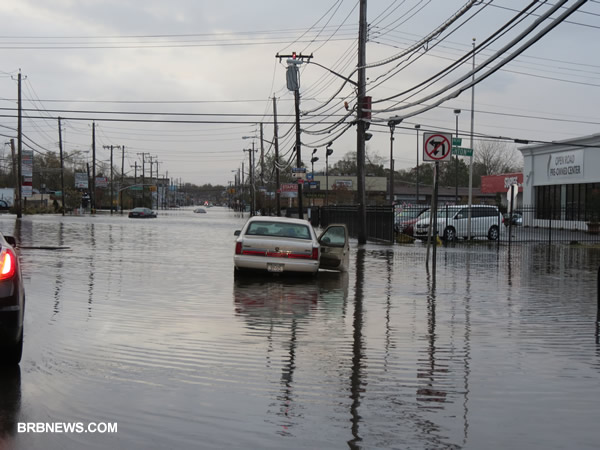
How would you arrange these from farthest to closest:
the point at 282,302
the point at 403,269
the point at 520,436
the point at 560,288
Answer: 1. the point at 403,269
2. the point at 560,288
3. the point at 282,302
4. the point at 520,436

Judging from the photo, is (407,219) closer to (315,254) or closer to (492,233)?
(492,233)

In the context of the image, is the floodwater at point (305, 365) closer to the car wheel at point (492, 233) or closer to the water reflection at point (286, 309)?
the water reflection at point (286, 309)

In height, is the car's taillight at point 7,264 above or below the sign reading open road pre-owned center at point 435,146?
below

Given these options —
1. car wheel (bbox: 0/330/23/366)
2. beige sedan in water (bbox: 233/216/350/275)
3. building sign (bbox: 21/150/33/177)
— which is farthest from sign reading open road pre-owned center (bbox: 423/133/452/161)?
building sign (bbox: 21/150/33/177)

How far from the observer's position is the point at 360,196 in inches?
1337

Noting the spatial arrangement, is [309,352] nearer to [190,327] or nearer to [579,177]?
[190,327]

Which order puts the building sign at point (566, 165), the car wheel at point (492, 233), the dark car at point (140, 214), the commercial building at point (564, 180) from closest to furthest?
the car wheel at point (492, 233) < the commercial building at point (564, 180) < the building sign at point (566, 165) < the dark car at point (140, 214)

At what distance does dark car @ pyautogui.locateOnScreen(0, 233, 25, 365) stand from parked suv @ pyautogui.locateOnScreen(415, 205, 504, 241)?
1224 inches

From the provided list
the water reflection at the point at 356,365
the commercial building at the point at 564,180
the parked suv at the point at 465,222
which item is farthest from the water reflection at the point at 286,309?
the commercial building at the point at 564,180

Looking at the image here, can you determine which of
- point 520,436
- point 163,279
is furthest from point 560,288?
point 520,436

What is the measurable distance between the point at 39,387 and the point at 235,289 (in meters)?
8.30

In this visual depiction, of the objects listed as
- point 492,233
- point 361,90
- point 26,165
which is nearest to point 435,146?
point 361,90

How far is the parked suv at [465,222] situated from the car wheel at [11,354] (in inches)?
1223

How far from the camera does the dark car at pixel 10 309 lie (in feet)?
23.5
